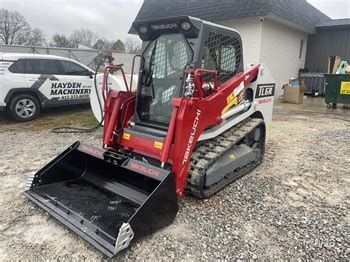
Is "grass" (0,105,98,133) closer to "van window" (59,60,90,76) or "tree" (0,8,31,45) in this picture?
"van window" (59,60,90,76)

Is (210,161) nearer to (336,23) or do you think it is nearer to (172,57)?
(172,57)

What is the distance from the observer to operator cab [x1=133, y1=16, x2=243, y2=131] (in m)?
3.76

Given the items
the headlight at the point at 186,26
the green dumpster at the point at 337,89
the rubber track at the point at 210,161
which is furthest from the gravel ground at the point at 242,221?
the green dumpster at the point at 337,89

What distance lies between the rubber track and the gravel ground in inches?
4.5

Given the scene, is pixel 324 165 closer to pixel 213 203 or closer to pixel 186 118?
pixel 213 203

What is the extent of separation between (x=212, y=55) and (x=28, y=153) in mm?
3721

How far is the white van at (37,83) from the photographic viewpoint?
7.89m

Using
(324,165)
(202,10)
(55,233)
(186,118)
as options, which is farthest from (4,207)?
(202,10)

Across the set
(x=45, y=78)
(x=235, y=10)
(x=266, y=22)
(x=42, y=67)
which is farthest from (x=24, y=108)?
(x=266, y=22)

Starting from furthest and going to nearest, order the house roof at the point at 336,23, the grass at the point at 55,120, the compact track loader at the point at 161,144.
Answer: the house roof at the point at 336,23, the grass at the point at 55,120, the compact track loader at the point at 161,144

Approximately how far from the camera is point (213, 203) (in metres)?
3.71

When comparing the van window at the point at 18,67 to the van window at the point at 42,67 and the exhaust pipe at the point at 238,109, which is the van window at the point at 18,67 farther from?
the exhaust pipe at the point at 238,109

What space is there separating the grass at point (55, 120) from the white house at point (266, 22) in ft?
23.2

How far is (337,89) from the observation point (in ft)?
36.3
